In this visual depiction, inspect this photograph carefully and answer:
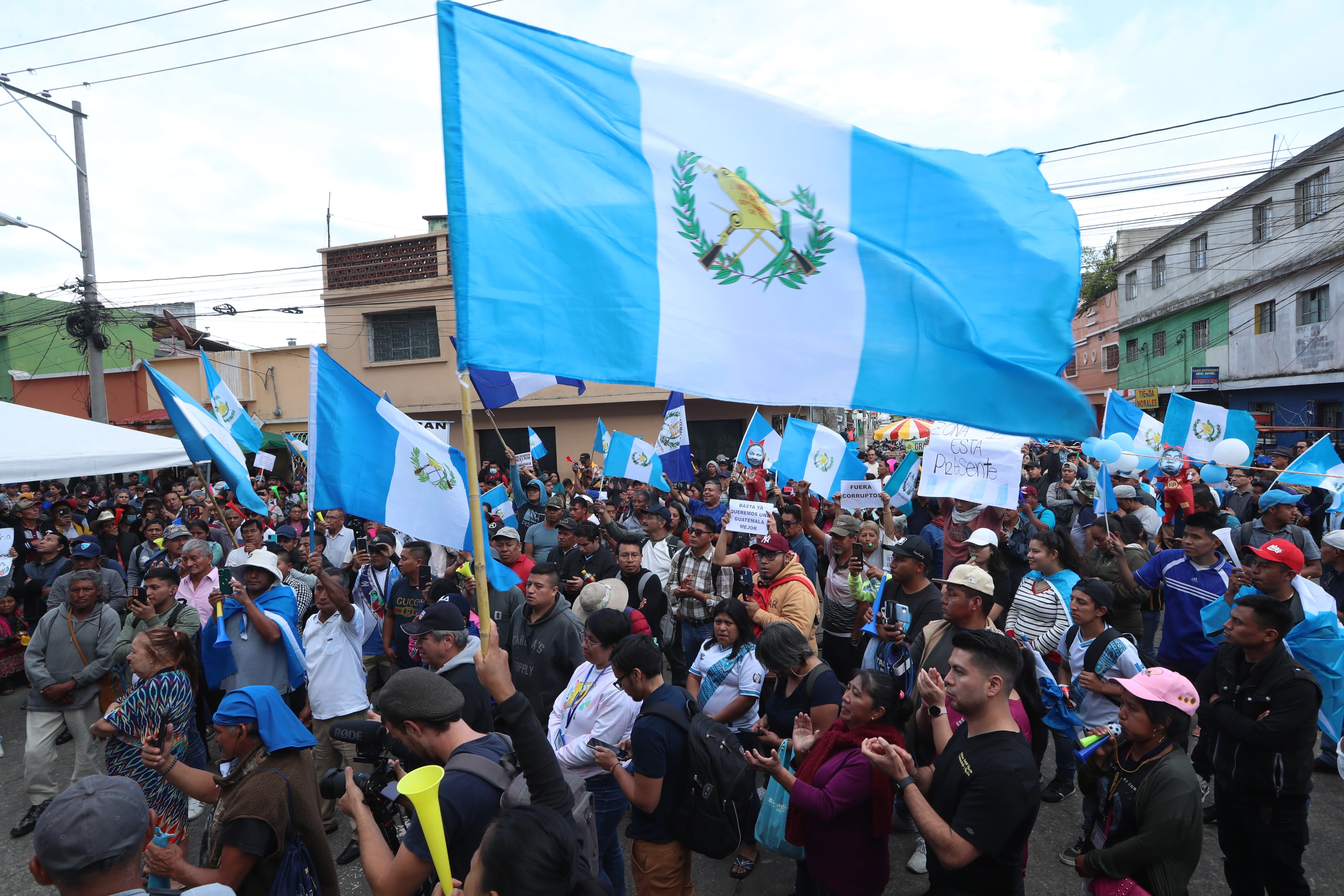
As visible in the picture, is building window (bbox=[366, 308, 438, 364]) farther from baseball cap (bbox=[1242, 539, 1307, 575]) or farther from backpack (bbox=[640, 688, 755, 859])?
baseball cap (bbox=[1242, 539, 1307, 575])

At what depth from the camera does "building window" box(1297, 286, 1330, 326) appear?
72.6ft

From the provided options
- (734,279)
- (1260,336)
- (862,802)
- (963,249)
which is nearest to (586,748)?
(862,802)

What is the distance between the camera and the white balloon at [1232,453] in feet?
32.3

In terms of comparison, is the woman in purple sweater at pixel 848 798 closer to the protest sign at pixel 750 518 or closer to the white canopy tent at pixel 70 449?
the protest sign at pixel 750 518

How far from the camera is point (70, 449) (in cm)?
1049

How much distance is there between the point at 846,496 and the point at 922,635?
3.20 metres

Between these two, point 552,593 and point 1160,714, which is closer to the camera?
point 1160,714

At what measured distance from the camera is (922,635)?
4430mm

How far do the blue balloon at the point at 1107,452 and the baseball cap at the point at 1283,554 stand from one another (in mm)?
3978

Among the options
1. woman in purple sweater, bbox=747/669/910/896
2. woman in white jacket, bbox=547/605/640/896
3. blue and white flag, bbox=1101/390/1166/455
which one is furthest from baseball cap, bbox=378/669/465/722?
blue and white flag, bbox=1101/390/1166/455

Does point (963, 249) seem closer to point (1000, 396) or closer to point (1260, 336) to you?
point (1000, 396)

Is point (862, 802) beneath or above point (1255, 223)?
beneath

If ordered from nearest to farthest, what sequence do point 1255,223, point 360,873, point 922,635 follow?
point 922,635, point 360,873, point 1255,223

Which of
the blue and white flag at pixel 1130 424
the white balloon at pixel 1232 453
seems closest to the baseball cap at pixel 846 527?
the blue and white flag at pixel 1130 424
